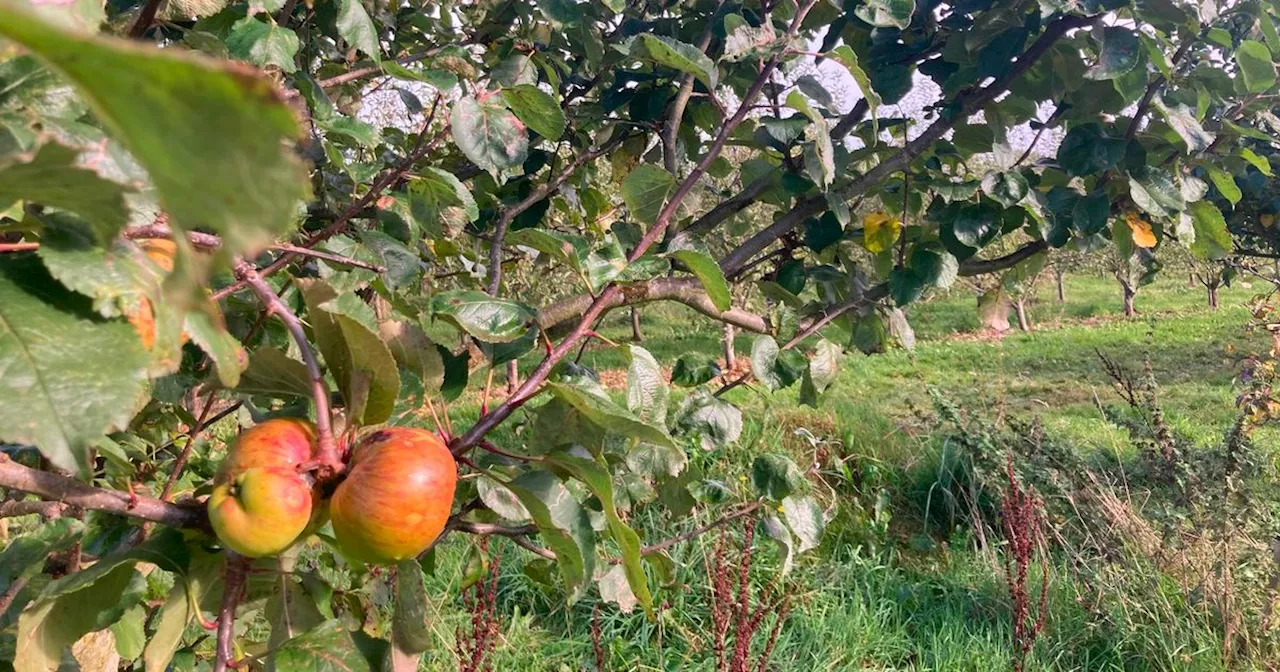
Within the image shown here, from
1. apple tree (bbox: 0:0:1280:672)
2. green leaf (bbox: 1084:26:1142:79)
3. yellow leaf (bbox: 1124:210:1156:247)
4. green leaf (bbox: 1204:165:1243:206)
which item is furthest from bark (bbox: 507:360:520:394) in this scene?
green leaf (bbox: 1204:165:1243:206)

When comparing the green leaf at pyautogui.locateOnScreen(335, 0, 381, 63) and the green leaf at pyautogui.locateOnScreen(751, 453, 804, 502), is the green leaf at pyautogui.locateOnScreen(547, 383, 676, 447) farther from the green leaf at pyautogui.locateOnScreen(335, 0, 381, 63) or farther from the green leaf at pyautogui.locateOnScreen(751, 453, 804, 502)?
the green leaf at pyautogui.locateOnScreen(335, 0, 381, 63)

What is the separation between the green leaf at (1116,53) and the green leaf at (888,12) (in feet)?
1.05

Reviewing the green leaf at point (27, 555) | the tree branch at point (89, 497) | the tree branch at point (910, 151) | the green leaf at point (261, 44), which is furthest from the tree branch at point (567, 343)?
the green leaf at point (27, 555)

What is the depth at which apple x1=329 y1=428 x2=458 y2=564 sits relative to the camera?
1.84 ft

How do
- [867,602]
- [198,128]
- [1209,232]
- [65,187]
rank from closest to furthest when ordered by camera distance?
[198,128], [65,187], [1209,232], [867,602]

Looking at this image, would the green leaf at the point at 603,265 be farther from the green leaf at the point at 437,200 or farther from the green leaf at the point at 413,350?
the green leaf at the point at 437,200

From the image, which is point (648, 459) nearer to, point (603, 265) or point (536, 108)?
point (603, 265)

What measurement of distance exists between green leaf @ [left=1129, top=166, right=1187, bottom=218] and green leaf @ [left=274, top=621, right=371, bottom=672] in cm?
133

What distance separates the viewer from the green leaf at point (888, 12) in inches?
47.7

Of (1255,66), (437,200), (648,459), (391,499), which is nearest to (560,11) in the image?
(437,200)

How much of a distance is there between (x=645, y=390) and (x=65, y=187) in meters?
0.69

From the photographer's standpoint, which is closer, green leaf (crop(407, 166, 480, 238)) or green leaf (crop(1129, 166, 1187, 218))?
green leaf (crop(407, 166, 480, 238))

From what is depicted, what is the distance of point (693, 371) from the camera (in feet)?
4.02

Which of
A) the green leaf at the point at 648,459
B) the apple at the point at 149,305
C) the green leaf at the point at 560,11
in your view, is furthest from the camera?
the green leaf at the point at 560,11
